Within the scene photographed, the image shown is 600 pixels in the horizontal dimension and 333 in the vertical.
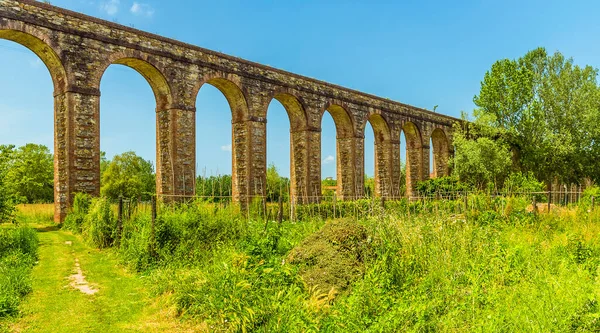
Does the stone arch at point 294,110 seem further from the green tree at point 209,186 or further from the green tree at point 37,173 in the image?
the green tree at point 37,173

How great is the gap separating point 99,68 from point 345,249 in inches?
495

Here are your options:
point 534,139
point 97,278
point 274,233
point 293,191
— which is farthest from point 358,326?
point 534,139

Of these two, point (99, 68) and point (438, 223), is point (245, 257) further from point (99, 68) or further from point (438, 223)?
point (99, 68)

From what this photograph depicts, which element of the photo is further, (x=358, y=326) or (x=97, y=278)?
→ (x=97, y=278)

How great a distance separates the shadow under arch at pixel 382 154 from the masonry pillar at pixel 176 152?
12.5 meters

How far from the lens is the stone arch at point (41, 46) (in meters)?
13.3

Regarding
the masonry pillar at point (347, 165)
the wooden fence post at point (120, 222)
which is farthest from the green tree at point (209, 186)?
the masonry pillar at point (347, 165)

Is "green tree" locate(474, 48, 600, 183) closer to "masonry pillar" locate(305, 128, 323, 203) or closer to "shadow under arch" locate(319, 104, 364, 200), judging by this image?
"shadow under arch" locate(319, 104, 364, 200)

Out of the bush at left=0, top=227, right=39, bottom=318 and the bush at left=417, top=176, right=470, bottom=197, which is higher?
the bush at left=417, top=176, right=470, bottom=197

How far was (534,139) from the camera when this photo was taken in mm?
30891

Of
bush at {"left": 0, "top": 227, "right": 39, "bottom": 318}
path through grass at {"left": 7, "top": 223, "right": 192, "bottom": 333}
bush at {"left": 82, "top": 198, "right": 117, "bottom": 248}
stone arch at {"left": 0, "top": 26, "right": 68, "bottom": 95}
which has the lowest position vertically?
path through grass at {"left": 7, "top": 223, "right": 192, "bottom": 333}

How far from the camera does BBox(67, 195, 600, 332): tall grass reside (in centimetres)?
430

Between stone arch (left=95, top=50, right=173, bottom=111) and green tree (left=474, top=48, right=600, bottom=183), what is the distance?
22.0 metres

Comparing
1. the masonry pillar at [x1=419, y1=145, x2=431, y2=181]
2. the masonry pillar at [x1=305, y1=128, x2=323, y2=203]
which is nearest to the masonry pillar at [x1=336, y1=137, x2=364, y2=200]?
the masonry pillar at [x1=305, y1=128, x2=323, y2=203]
